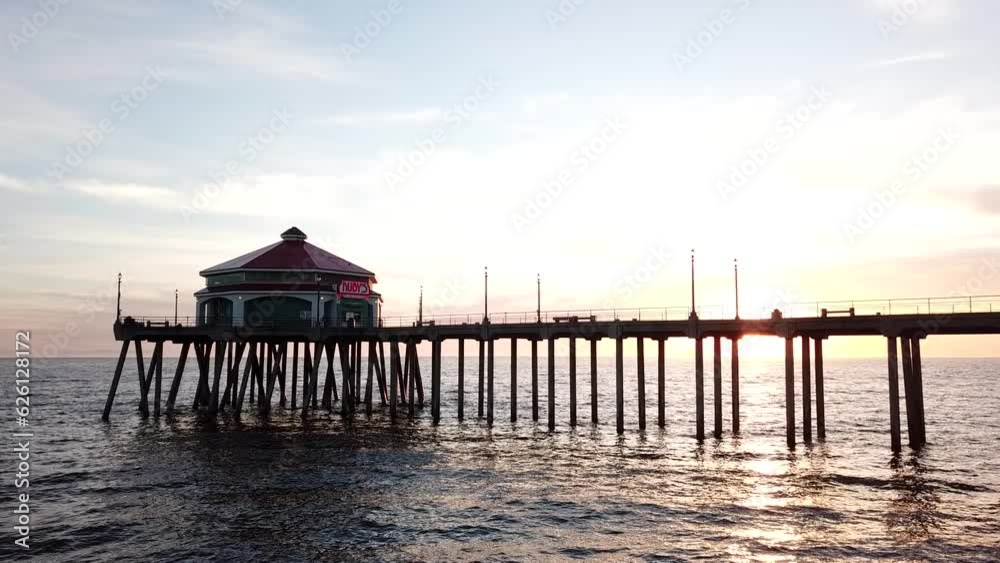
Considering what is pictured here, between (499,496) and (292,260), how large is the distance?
3377cm

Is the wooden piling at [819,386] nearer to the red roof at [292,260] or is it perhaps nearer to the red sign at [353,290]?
the red sign at [353,290]

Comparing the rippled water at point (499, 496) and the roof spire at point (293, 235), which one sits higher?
the roof spire at point (293, 235)

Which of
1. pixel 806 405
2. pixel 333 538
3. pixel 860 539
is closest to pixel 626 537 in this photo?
pixel 860 539

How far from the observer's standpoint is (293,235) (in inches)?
2373

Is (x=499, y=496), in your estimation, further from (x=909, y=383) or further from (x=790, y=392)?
(x=909, y=383)

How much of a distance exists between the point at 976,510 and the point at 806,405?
497 inches

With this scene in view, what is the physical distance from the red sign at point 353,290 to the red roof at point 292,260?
142cm

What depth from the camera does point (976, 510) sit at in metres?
25.4

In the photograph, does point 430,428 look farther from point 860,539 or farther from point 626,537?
point 860,539

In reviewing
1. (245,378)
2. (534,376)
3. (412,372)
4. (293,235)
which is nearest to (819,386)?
(534,376)

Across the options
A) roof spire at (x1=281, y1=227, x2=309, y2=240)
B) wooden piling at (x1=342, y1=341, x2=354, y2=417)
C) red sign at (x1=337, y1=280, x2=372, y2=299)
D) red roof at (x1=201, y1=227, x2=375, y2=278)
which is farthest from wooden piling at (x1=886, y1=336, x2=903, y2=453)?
roof spire at (x1=281, y1=227, x2=309, y2=240)

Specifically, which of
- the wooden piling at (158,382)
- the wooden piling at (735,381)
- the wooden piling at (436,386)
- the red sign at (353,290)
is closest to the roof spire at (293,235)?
the red sign at (353,290)

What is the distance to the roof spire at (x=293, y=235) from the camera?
197 ft

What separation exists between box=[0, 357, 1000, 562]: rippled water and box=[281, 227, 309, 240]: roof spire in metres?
18.8
